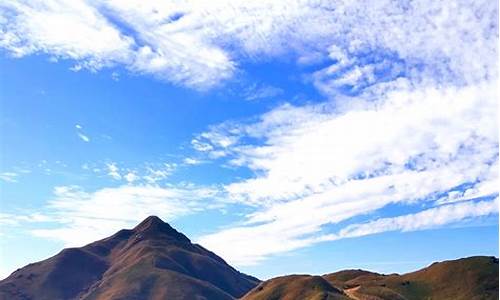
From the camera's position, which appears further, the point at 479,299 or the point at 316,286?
the point at 316,286

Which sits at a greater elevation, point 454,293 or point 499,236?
point 454,293

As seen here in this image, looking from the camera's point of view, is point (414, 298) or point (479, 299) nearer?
point (479, 299)

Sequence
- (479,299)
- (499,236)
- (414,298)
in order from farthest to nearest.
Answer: (414,298)
(479,299)
(499,236)

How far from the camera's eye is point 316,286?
645 ft

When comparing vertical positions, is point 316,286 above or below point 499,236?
above

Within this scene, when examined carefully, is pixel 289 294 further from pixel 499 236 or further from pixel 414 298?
pixel 499 236

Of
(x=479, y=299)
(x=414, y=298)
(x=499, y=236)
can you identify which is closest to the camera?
(x=499, y=236)

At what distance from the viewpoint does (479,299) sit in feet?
599

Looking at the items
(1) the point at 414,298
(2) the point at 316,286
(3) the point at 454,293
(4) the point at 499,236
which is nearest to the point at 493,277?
(3) the point at 454,293

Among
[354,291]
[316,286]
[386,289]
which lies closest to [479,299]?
[386,289]

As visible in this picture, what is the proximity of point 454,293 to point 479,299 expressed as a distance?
39.1 feet

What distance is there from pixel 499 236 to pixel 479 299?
185 m

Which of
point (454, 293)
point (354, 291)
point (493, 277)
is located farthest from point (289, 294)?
point (493, 277)

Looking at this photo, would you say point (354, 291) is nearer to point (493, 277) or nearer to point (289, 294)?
point (289, 294)
